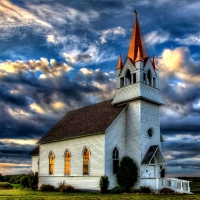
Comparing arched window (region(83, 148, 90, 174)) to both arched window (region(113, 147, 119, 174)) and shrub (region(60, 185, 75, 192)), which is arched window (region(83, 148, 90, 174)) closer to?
shrub (region(60, 185, 75, 192))

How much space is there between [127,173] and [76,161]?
6.85m

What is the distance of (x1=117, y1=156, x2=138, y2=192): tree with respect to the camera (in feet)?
98.4

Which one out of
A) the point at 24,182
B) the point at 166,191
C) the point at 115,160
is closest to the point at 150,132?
the point at 115,160

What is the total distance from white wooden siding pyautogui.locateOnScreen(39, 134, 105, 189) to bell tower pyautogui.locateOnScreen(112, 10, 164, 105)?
6216 mm

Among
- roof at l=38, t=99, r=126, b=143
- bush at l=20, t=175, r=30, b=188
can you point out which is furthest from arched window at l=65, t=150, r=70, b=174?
bush at l=20, t=175, r=30, b=188

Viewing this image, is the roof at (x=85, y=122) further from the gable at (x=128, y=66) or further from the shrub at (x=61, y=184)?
the shrub at (x=61, y=184)

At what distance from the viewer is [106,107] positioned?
3644 centimetres

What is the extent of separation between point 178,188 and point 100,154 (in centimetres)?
875

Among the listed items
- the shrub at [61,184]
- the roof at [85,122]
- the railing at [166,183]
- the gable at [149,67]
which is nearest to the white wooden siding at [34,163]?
the roof at [85,122]

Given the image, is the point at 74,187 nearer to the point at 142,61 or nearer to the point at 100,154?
the point at 100,154

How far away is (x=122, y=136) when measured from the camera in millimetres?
32375

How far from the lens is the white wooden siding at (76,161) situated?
100ft

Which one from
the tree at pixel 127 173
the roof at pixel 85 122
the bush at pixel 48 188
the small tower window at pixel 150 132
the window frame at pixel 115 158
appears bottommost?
the bush at pixel 48 188

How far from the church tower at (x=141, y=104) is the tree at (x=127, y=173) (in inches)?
24.5
